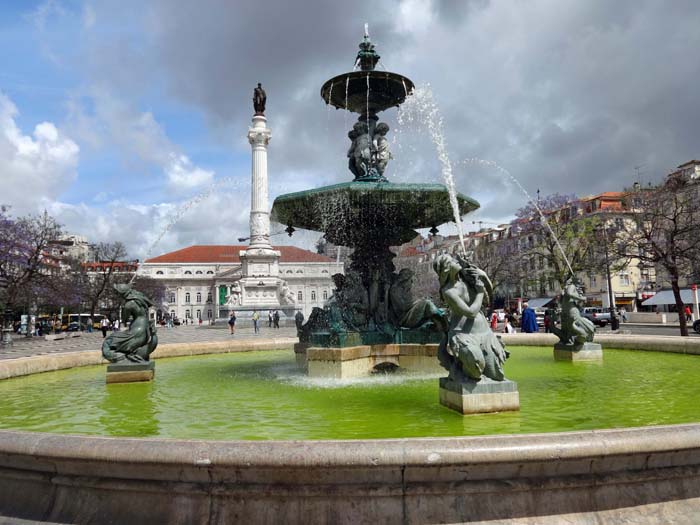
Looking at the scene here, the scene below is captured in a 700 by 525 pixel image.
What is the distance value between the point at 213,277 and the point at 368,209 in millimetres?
96453

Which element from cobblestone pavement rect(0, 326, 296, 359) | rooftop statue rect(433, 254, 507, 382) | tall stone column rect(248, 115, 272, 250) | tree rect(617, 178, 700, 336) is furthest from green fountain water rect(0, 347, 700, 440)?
tall stone column rect(248, 115, 272, 250)

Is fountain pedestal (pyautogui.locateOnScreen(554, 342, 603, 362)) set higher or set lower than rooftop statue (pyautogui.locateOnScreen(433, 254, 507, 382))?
lower

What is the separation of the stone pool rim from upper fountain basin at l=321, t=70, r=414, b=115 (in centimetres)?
804

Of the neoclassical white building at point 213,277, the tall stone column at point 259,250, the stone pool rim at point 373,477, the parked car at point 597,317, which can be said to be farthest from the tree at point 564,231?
the neoclassical white building at point 213,277

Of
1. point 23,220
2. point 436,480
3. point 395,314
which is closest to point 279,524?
point 436,480

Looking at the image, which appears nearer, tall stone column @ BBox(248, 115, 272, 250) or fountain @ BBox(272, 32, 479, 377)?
fountain @ BBox(272, 32, 479, 377)

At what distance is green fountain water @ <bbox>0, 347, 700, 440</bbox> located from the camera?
15.3 ft

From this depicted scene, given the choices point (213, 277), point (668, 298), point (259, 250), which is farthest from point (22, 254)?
point (213, 277)

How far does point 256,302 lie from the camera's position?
2029 inches

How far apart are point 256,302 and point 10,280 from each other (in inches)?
940

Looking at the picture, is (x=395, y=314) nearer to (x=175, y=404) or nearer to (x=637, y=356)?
(x=175, y=404)

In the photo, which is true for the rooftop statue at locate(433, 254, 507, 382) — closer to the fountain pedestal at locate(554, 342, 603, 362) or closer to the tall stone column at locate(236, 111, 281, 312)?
the fountain pedestal at locate(554, 342, 603, 362)

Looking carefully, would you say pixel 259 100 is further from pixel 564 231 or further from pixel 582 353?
pixel 582 353

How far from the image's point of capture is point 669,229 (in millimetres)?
22297
